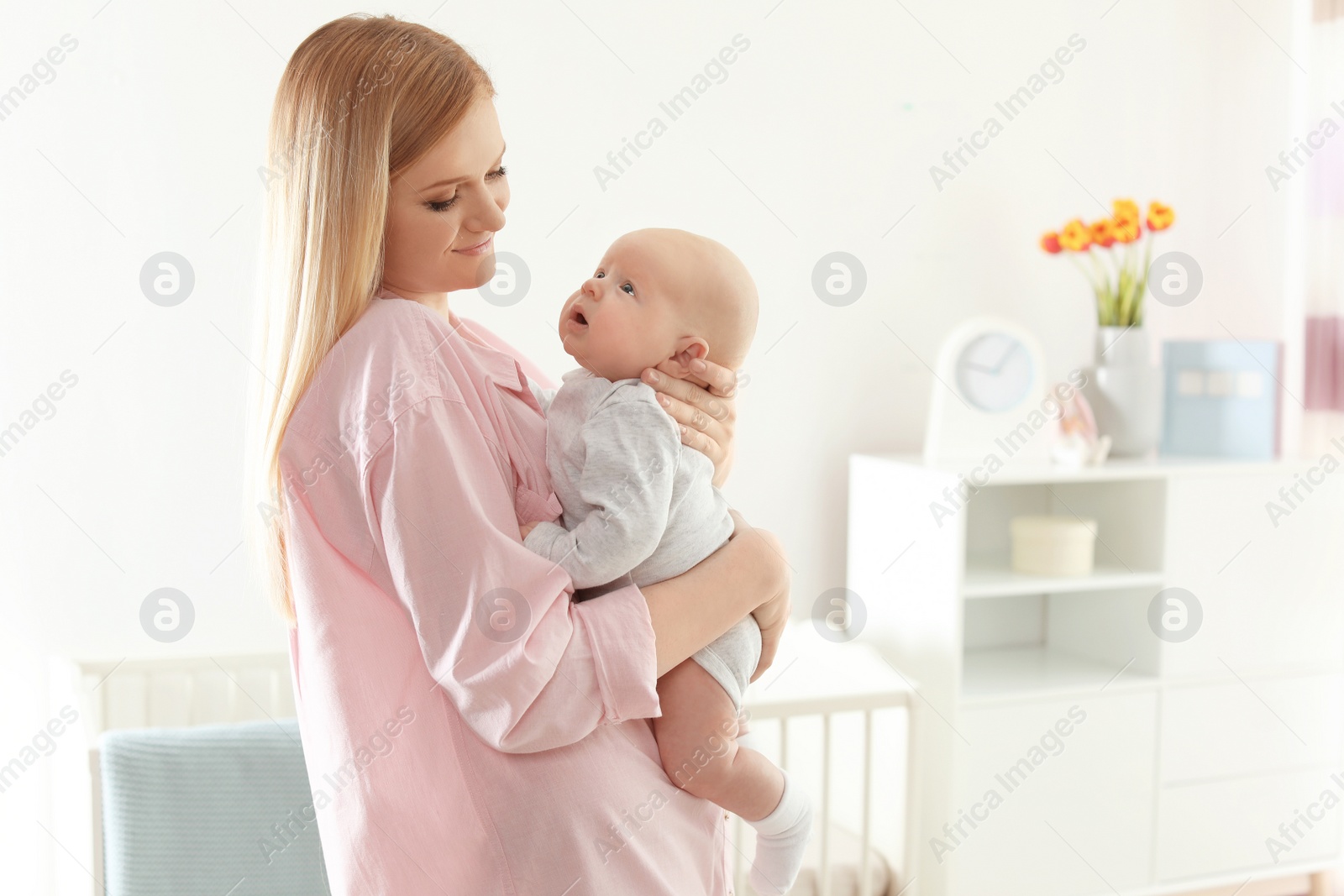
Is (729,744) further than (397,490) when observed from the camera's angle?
Yes

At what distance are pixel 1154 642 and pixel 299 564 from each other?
2124mm

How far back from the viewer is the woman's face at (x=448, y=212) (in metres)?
0.95

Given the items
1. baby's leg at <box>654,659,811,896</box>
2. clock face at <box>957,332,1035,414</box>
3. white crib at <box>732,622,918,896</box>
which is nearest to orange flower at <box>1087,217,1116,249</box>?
clock face at <box>957,332,1035,414</box>

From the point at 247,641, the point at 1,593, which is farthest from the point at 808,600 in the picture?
the point at 1,593

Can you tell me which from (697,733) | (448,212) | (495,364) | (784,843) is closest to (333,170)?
(448,212)

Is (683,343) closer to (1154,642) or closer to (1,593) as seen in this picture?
(1,593)

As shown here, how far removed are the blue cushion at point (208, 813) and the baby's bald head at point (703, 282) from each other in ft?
3.18

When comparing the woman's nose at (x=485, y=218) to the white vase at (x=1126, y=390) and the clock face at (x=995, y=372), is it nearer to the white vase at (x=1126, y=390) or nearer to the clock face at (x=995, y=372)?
the clock face at (x=995, y=372)

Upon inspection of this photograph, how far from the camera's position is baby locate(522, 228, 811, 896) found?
93cm

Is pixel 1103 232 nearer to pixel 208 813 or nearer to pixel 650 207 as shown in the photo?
pixel 650 207

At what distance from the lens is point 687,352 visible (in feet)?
3.43

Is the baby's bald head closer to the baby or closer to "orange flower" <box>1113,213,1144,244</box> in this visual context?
the baby

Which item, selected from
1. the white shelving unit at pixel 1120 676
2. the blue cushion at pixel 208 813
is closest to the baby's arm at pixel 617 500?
the blue cushion at pixel 208 813

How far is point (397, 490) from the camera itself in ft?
2.81
